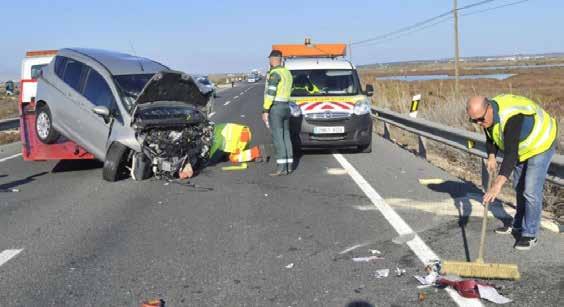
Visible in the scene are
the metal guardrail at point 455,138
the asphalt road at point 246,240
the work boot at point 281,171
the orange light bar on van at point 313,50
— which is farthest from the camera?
the orange light bar on van at point 313,50

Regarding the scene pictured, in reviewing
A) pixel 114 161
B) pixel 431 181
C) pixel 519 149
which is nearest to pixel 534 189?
pixel 519 149

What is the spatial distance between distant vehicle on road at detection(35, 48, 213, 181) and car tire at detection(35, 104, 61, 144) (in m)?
0.02

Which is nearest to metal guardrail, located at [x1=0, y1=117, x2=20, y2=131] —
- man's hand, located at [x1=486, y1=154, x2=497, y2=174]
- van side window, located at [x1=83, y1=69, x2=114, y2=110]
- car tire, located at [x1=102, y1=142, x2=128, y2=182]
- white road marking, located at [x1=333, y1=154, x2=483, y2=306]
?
van side window, located at [x1=83, y1=69, x2=114, y2=110]

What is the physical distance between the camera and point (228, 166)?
1085cm

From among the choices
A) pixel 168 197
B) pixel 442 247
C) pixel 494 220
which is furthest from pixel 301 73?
pixel 442 247

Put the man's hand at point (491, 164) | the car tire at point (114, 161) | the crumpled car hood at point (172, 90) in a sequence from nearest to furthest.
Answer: the man's hand at point (491, 164) → the car tire at point (114, 161) → the crumpled car hood at point (172, 90)

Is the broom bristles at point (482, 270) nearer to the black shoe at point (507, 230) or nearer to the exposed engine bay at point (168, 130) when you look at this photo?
the black shoe at point (507, 230)

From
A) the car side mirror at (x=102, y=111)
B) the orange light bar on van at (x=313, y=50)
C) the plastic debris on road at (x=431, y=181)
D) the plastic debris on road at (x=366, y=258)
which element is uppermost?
the orange light bar on van at (x=313, y=50)

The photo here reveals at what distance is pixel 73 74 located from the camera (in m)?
10.2

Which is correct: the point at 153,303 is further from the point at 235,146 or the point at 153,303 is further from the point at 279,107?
the point at 235,146

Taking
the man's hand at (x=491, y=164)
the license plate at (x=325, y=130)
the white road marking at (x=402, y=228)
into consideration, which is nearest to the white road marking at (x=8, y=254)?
the white road marking at (x=402, y=228)

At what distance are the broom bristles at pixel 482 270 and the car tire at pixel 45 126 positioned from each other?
7.64m

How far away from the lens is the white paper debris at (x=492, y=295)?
4250 millimetres

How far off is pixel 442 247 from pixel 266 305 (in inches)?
80.6
